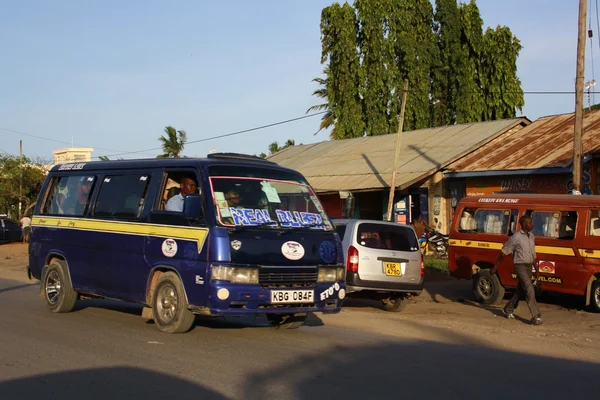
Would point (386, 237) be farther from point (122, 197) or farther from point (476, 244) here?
point (122, 197)

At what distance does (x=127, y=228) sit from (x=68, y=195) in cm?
208

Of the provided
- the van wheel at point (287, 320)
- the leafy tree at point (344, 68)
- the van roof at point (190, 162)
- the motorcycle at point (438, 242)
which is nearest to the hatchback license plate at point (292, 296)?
the van wheel at point (287, 320)

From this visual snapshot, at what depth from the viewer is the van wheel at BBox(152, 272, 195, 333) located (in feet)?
27.7

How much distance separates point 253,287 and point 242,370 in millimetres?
1434

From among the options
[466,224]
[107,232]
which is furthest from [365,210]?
[107,232]

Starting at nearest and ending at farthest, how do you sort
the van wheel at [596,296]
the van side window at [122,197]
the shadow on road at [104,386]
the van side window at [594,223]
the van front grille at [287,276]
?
the shadow on road at [104,386]
the van front grille at [287,276]
the van side window at [122,197]
the van wheel at [596,296]
the van side window at [594,223]

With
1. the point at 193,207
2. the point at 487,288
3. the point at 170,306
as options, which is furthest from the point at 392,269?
the point at 193,207

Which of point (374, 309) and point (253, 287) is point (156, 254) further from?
point (374, 309)

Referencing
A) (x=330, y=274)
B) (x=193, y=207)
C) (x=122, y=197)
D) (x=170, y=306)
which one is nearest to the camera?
(x=193, y=207)

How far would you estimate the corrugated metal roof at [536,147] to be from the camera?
66.4 feet

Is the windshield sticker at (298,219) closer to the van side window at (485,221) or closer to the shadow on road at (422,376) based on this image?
the shadow on road at (422,376)

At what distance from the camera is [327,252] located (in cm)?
883

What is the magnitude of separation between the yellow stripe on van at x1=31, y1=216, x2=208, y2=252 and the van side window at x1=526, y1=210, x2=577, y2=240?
25.6 feet

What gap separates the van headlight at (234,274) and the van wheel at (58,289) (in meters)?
3.54
